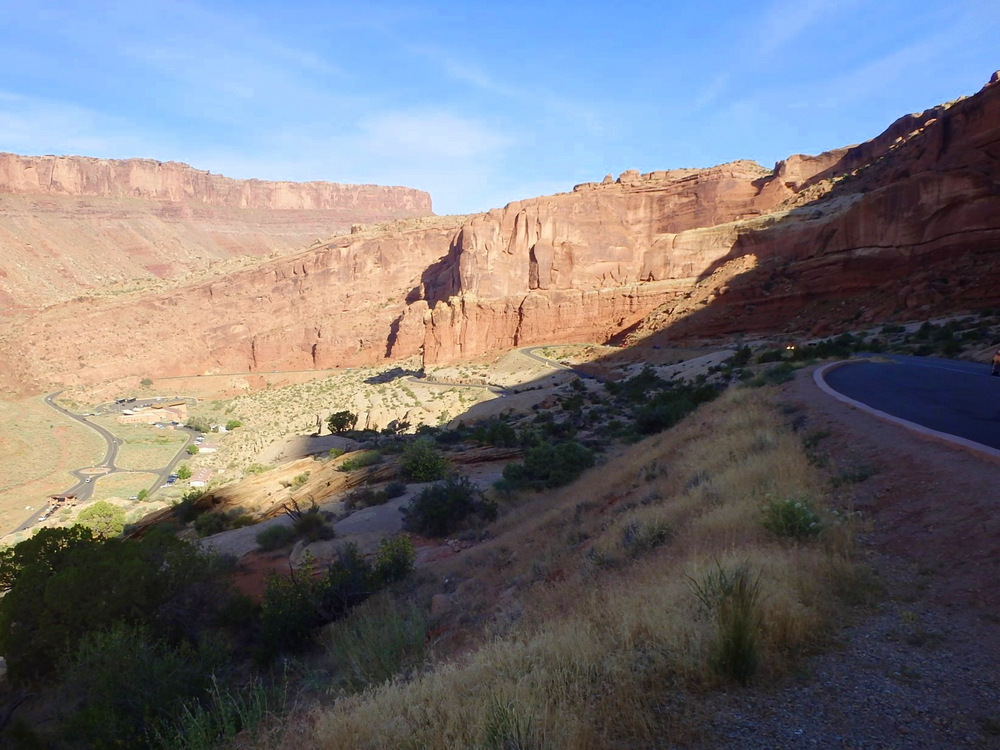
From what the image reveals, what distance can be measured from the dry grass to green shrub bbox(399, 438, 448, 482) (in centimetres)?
1004

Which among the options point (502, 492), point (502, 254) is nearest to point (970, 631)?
point (502, 492)

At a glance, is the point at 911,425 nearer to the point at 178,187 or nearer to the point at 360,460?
the point at 360,460

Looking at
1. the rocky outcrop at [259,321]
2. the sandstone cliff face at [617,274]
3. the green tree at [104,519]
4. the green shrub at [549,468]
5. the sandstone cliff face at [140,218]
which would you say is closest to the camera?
the green shrub at [549,468]

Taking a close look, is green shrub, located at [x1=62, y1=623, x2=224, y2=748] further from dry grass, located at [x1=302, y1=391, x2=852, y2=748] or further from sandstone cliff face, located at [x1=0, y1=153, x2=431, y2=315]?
sandstone cliff face, located at [x1=0, y1=153, x2=431, y2=315]

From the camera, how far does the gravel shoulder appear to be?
8.92ft

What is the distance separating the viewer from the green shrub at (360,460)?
19750 mm

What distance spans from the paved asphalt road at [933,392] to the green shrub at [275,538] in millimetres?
12896

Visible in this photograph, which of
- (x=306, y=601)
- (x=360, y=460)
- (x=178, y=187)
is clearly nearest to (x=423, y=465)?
(x=360, y=460)

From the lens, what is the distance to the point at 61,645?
7691 millimetres

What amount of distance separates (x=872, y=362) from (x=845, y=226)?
85.7 ft

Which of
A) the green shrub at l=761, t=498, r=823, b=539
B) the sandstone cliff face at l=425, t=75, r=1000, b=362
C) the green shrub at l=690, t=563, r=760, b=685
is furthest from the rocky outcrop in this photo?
the green shrub at l=690, t=563, r=760, b=685

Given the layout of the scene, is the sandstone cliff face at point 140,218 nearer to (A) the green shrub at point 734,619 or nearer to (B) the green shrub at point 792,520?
(B) the green shrub at point 792,520

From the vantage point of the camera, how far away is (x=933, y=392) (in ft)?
37.9

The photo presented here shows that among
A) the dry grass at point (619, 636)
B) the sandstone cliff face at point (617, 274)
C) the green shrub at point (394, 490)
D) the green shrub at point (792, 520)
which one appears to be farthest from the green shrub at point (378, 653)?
the sandstone cliff face at point (617, 274)
